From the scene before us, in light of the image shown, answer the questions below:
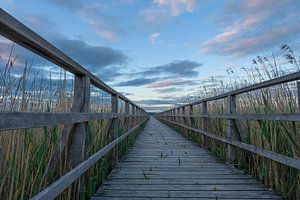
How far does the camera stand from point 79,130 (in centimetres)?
219

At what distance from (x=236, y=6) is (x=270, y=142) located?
16.7 ft

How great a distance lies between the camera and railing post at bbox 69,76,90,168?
215cm

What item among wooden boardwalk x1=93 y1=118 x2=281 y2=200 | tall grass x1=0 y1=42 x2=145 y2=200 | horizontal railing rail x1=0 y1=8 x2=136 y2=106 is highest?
horizontal railing rail x1=0 y1=8 x2=136 y2=106

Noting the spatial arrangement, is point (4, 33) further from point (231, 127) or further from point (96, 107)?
point (231, 127)

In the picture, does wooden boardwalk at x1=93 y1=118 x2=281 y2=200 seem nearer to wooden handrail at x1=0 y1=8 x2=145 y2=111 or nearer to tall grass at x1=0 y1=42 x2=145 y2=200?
tall grass at x1=0 y1=42 x2=145 y2=200

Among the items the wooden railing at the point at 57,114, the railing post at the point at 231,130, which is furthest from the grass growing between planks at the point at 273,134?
the wooden railing at the point at 57,114

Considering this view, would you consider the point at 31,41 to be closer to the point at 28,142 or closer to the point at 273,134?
the point at 28,142

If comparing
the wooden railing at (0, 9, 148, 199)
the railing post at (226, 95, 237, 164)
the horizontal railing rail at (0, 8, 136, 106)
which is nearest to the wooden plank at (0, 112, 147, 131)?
the wooden railing at (0, 9, 148, 199)

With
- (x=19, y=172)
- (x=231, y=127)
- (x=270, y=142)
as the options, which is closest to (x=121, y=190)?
(x=19, y=172)

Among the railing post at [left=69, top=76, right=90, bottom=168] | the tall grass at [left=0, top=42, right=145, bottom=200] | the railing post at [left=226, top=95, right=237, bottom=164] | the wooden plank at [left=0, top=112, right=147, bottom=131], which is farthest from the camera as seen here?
the railing post at [left=226, top=95, right=237, bottom=164]

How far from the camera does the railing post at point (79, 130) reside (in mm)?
2152

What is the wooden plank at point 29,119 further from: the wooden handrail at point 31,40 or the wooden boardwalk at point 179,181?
the wooden boardwalk at point 179,181

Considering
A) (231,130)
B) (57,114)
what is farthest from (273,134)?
(57,114)

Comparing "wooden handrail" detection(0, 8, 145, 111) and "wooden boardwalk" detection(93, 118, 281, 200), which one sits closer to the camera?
"wooden handrail" detection(0, 8, 145, 111)
